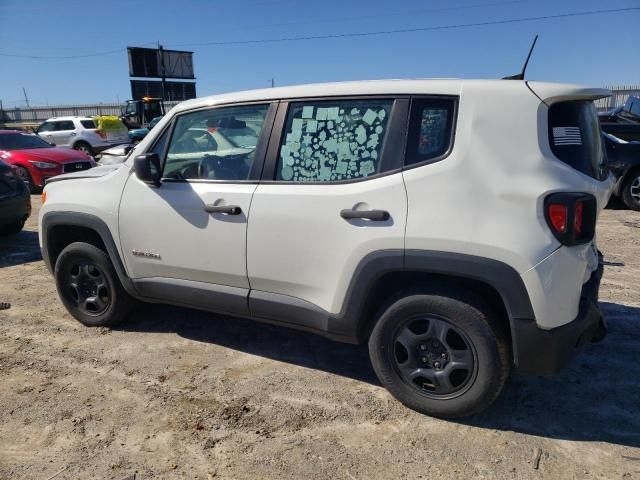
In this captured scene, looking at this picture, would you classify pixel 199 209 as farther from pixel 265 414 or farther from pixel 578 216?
pixel 578 216

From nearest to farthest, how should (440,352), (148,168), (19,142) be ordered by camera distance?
1. (440,352)
2. (148,168)
3. (19,142)

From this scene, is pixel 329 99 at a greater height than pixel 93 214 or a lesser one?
greater

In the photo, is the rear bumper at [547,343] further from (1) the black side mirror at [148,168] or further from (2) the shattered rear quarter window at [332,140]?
(1) the black side mirror at [148,168]

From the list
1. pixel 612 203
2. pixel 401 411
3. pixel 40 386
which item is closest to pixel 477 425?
pixel 401 411

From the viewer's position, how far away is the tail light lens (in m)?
2.33

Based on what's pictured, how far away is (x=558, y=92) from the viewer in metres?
2.47

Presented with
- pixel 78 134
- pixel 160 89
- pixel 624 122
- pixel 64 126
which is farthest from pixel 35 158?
pixel 160 89

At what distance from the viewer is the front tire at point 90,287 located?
154 inches

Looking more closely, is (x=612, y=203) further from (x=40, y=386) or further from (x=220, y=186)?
(x=40, y=386)

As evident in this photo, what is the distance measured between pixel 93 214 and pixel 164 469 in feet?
6.76

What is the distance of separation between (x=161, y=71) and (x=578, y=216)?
160 ft

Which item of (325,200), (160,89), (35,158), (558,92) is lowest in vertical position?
(35,158)

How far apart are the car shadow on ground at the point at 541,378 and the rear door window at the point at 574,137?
1.35 m

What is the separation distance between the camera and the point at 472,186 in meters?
2.48
